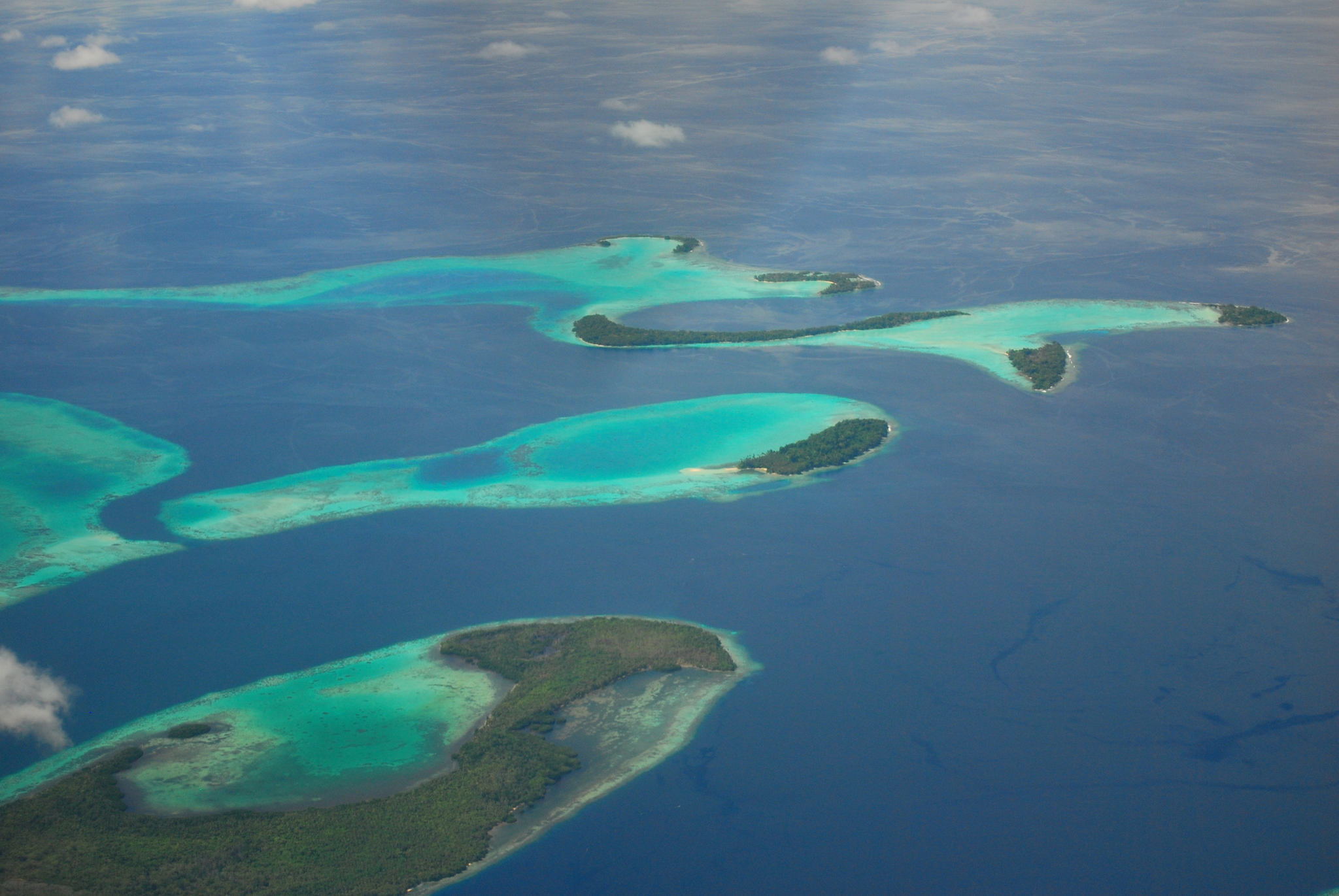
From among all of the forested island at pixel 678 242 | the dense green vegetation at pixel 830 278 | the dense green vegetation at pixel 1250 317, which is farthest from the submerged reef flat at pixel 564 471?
the dense green vegetation at pixel 1250 317

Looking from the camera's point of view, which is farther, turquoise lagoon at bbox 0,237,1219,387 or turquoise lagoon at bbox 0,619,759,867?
turquoise lagoon at bbox 0,237,1219,387

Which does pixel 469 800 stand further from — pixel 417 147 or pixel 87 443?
pixel 417 147

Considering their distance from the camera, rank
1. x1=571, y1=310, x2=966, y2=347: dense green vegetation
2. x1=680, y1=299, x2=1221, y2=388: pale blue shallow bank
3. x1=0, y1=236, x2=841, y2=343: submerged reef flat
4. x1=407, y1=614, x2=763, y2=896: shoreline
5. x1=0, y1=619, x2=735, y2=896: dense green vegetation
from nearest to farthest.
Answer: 1. x1=0, y1=619, x2=735, y2=896: dense green vegetation
2. x1=407, y1=614, x2=763, y2=896: shoreline
3. x1=680, y1=299, x2=1221, y2=388: pale blue shallow bank
4. x1=571, y1=310, x2=966, y2=347: dense green vegetation
5. x1=0, y1=236, x2=841, y2=343: submerged reef flat

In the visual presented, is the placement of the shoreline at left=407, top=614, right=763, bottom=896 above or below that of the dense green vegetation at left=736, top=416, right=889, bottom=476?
below

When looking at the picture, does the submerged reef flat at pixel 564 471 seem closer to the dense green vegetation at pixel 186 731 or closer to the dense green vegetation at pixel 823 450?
the dense green vegetation at pixel 823 450

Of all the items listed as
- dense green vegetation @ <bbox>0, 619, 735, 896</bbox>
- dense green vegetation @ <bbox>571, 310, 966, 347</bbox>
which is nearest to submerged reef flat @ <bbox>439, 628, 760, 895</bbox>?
dense green vegetation @ <bbox>0, 619, 735, 896</bbox>

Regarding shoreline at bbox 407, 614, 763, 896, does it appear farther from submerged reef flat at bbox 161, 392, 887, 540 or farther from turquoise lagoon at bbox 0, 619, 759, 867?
submerged reef flat at bbox 161, 392, 887, 540

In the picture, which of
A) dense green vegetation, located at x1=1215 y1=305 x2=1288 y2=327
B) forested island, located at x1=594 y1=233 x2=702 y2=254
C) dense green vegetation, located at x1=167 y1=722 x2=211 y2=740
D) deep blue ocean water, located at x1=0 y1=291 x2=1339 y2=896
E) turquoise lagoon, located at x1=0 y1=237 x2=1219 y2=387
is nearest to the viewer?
deep blue ocean water, located at x1=0 y1=291 x2=1339 y2=896
